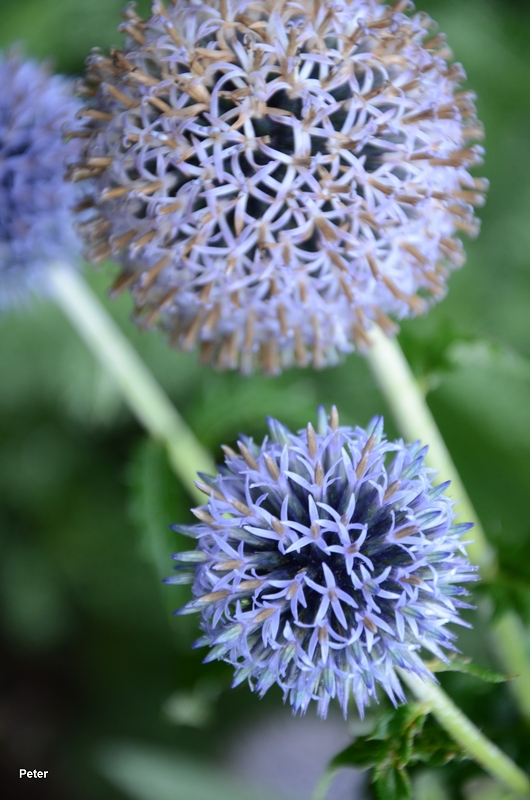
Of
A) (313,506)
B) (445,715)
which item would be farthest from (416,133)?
(445,715)

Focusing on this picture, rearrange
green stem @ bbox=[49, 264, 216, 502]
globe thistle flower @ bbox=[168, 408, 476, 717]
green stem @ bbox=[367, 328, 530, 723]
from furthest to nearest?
green stem @ bbox=[49, 264, 216, 502], green stem @ bbox=[367, 328, 530, 723], globe thistle flower @ bbox=[168, 408, 476, 717]

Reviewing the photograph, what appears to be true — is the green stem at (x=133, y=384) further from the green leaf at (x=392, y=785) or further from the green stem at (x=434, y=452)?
the green leaf at (x=392, y=785)

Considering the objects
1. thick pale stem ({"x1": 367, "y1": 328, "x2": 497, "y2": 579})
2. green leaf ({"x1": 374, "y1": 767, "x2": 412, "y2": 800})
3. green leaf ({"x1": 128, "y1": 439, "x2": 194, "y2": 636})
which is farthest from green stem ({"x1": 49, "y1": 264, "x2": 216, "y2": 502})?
green leaf ({"x1": 374, "y1": 767, "x2": 412, "y2": 800})

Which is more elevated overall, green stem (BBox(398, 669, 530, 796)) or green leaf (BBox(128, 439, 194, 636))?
green stem (BBox(398, 669, 530, 796))

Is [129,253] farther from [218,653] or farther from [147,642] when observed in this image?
[147,642]

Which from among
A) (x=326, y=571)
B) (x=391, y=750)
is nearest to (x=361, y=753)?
(x=391, y=750)

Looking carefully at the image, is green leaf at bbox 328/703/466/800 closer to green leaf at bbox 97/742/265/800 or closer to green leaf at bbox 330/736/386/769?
green leaf at bbox 330/736/386/769
